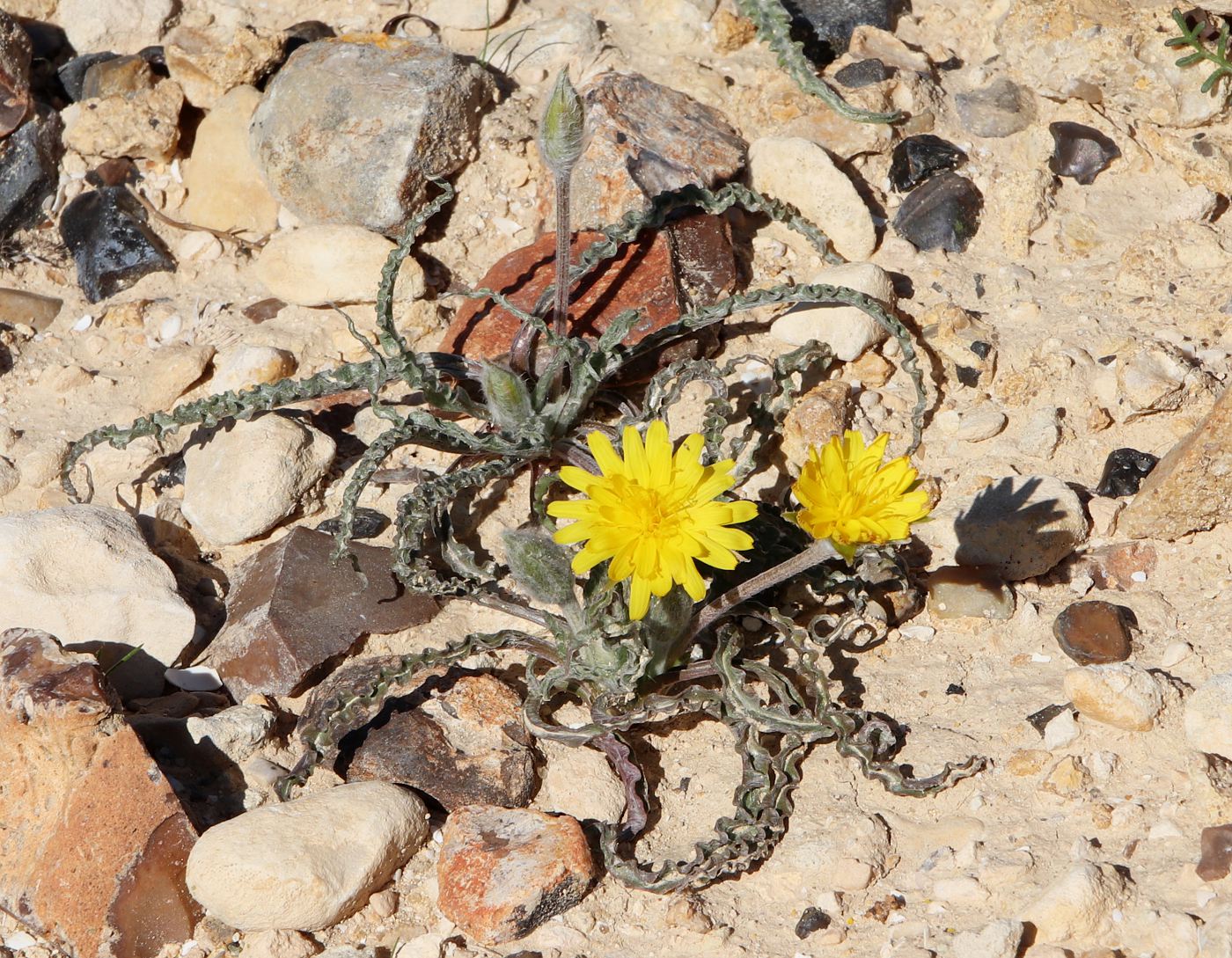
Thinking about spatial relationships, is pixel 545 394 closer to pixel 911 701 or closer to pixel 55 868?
pixel 911 701

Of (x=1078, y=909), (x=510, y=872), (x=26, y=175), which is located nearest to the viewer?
(x=1078, y=909)

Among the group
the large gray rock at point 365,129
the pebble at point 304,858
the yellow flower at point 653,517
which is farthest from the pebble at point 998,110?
the pebble at point 304,858

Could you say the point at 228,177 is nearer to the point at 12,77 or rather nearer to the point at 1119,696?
the point at 12,77

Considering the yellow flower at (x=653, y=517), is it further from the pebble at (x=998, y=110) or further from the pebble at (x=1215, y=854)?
the pebble at (x=998, y=110)

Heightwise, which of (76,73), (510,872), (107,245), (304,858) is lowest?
(510,872)

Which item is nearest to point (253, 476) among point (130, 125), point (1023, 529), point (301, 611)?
point (301, 611)

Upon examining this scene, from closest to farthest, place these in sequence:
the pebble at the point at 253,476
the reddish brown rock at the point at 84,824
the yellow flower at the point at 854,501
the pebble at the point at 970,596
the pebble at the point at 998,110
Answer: the yellow flower at the point at 854,501
the reddish brown rock at the point at 84,824
the pebble at the point at 970,596
the pebble at the point at 253,476
the pebble at the point at 998,110

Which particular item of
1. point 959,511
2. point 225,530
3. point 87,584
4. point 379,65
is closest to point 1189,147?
point 959,511
